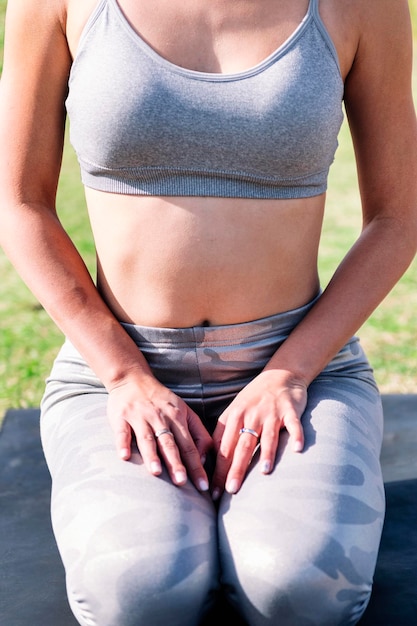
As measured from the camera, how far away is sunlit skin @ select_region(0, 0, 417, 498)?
63.5 inches

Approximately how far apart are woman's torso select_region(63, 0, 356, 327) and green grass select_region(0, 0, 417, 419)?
173cm

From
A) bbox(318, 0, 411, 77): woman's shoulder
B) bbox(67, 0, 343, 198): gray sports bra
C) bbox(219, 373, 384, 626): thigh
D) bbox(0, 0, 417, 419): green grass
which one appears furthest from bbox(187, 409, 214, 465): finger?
bbox(0, 0, 417, 419): green grass

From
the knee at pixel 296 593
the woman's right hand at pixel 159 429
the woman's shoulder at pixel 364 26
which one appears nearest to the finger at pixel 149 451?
the woman's right hand at pixel 159 429

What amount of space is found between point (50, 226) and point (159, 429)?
1.62ft

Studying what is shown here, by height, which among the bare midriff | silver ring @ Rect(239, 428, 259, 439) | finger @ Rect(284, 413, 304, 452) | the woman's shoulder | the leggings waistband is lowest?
silver ring @ Rect(239, 428, 259, 439)

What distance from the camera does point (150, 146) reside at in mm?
1580

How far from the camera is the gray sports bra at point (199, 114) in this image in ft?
5.13

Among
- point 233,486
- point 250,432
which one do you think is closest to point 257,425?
point 250,432

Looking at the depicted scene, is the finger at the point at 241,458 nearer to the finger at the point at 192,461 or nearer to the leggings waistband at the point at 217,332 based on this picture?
the finger at the point at 192,461

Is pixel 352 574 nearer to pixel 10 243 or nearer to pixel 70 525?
pixel 70 525

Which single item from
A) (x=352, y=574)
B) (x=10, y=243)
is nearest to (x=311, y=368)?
(x=352, y=574)

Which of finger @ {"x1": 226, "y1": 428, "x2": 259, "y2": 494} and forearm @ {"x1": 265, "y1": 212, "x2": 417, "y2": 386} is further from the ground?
forearm @ {"x1": 265, "y1": 212, "x2": 417, "y2": 386}

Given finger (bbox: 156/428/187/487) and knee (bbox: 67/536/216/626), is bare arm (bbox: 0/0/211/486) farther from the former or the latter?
knee (bbox: 67/536/216/626)

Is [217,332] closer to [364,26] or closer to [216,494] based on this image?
[216,494]
